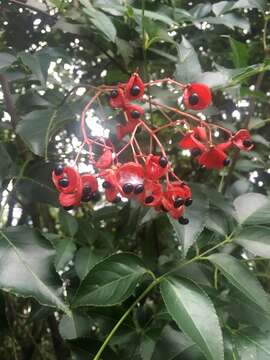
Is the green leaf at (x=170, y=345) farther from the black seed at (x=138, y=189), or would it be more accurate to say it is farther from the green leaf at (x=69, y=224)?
the green leaf at (x=69, y=224)

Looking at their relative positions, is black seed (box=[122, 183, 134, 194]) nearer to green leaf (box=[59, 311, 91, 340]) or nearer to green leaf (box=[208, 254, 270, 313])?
green leaf (box=[208, 254, 270, 313])

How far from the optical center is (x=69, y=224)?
1093mm

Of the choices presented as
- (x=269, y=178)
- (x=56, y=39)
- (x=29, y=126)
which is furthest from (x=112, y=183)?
(x=269, y=178)

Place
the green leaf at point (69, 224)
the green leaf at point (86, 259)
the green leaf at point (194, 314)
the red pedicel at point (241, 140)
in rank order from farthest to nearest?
1. the green leaf at point (69, 224)
2. the green leaf at point (86, 259)
3. the red pedicel at point (241, 140)
4. the green leaf at point (194, 314)

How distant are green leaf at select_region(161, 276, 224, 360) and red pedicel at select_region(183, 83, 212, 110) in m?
0.28

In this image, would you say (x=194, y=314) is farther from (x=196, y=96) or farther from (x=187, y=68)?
(x=187, y=68)

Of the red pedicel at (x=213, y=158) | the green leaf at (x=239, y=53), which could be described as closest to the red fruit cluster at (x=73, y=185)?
the red pedicel at (x=213, y=158)

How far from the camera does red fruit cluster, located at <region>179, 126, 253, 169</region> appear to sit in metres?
0.83

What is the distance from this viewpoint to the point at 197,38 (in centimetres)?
129

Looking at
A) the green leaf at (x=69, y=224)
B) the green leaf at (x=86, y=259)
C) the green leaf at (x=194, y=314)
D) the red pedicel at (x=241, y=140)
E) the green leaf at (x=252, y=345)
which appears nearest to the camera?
the green leaf at (x=194, y=314)

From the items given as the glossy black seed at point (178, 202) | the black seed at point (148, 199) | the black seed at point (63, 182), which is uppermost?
the black seed at point (63, 182)

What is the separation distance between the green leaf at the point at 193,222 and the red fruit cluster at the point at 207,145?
6 centimetres

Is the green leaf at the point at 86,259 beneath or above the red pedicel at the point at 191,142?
beneath

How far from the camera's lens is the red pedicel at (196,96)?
0.82 m
